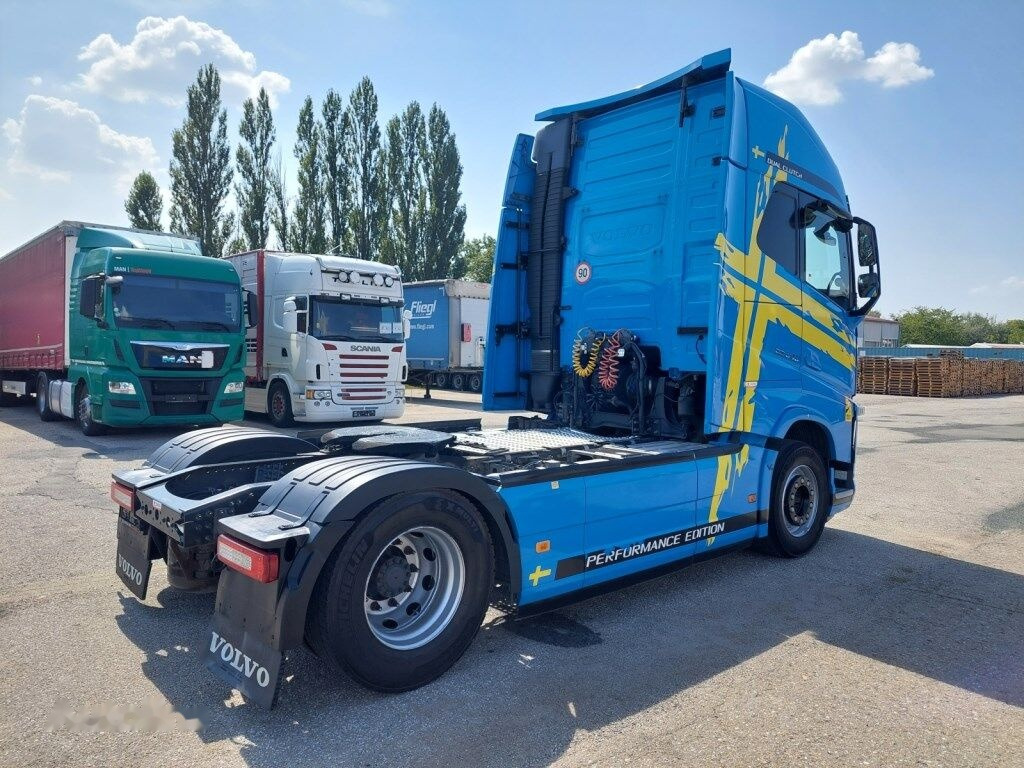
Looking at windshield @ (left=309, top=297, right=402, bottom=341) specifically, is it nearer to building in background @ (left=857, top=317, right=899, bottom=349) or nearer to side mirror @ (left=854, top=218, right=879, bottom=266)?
side mirror @ (left=854, top=218, right=879, bottom=266)

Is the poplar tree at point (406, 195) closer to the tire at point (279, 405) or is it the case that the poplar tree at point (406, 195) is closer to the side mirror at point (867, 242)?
the tire at point (279, 405)

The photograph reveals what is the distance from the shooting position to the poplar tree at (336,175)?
37125 millimetres

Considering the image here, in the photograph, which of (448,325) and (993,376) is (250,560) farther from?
(993,376)

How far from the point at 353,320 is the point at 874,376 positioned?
28.9 meters

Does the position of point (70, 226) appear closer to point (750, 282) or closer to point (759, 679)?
point (750, 282)

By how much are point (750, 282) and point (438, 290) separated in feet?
67.1

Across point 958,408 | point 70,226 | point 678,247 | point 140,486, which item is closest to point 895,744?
point 678,247

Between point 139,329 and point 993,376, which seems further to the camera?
point 993,376

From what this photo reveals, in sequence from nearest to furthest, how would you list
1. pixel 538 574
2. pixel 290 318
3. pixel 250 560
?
1. pixel 250 560
2. pixel 538 574
3. pixel 290 318

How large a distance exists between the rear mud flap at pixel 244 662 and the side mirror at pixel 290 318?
35.7 feet

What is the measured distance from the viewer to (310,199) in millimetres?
36875

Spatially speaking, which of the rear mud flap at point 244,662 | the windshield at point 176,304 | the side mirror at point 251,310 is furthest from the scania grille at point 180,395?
the rear mud flap at point 244,662

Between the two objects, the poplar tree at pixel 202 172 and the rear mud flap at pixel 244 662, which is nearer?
the rear mud flap at pixel 244 662

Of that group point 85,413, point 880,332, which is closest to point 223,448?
point 85,413
